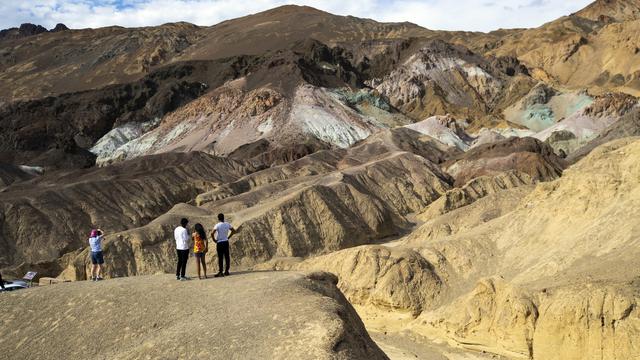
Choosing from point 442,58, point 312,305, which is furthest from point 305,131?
point 312,305

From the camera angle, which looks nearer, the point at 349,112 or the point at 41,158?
the point at 41,158

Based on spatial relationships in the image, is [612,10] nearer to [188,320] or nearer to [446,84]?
[446,84]

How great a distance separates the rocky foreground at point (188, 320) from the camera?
10883 millimetres

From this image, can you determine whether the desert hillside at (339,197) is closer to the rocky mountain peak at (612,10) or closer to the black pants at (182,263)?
the black pants at (182,263)

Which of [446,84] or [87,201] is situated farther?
[446,84]

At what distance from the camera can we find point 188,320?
39.8 feet

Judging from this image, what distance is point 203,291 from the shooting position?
43.6ft

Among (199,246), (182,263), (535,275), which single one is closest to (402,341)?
(535,275)

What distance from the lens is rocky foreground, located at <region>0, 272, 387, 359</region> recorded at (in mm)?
10883

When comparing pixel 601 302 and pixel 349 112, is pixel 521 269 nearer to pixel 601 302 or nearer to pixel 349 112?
pixel 601 302

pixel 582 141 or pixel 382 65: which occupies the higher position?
pixel 382 65

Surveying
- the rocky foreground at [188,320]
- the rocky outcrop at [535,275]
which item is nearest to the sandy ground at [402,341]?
the rocky outcrop at [535,275]

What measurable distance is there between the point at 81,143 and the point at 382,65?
51.3 metres

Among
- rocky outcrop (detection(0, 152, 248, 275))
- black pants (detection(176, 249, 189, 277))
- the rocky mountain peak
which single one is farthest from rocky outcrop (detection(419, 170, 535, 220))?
the rocky mountain peak
